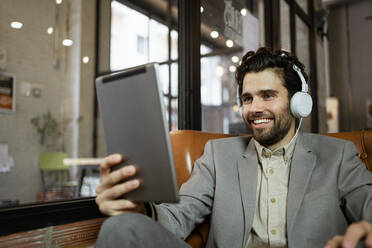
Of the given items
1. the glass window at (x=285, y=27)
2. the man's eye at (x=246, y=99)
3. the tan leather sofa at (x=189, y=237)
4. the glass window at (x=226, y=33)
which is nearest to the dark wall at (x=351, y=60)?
the glass window at (x=285, y=27)

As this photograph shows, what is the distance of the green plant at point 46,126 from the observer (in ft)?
15.4

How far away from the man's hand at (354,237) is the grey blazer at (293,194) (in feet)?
1.05

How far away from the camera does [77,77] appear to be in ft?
17.6

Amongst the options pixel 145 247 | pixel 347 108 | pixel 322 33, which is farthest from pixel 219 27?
pixel 347 108

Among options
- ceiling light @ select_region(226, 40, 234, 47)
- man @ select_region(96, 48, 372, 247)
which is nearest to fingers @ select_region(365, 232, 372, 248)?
man @ select_region(96, 48, 372, 247)

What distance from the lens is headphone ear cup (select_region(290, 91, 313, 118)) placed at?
1.41 m

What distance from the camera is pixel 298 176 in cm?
129

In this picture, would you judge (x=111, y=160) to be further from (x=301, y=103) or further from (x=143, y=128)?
(x=301, y=103)

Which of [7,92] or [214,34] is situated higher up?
[214,34]

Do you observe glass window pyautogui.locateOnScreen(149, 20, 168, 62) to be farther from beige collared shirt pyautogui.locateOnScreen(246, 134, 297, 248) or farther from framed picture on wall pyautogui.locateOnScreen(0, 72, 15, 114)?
beige collared shirt pyautogui.locateOnScreen(246, 134, 297, 248)

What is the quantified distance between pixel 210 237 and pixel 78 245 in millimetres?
546

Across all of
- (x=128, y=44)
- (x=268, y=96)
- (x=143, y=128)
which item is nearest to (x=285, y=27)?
(x=128, y=44)

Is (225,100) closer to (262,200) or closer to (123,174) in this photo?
(262,200)

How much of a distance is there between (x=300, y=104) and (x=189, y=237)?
2.42 ft
